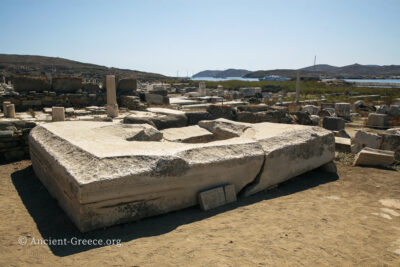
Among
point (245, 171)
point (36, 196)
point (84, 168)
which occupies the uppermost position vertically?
point (84, 168)

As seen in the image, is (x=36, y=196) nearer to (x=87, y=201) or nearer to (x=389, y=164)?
(x=87, y=201)

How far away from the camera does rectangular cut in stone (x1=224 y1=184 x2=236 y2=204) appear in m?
3.62

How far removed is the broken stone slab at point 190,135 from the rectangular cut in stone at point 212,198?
5.78 ft

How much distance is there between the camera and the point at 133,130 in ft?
15.5

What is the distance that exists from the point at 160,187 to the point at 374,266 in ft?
6.87

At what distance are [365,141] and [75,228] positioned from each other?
6.26 meters

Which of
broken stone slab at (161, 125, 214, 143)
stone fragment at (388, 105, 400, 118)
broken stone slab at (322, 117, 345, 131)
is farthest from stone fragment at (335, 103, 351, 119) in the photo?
broken stone slab at (161, 125, 214, 143)

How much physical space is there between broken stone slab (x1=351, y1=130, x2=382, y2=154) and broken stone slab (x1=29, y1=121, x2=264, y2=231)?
3777 mm

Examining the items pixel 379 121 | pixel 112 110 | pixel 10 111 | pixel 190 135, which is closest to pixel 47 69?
pixel 10 111

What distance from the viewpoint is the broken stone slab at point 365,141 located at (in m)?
6.46

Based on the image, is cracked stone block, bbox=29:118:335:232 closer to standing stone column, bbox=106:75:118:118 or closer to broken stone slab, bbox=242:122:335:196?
broken stone slab, bbox=242:122:335:196

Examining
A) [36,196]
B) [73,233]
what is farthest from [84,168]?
[36,196]

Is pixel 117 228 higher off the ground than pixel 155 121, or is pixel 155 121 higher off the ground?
pixel 155 121

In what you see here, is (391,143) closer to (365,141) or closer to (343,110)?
(365,141)
